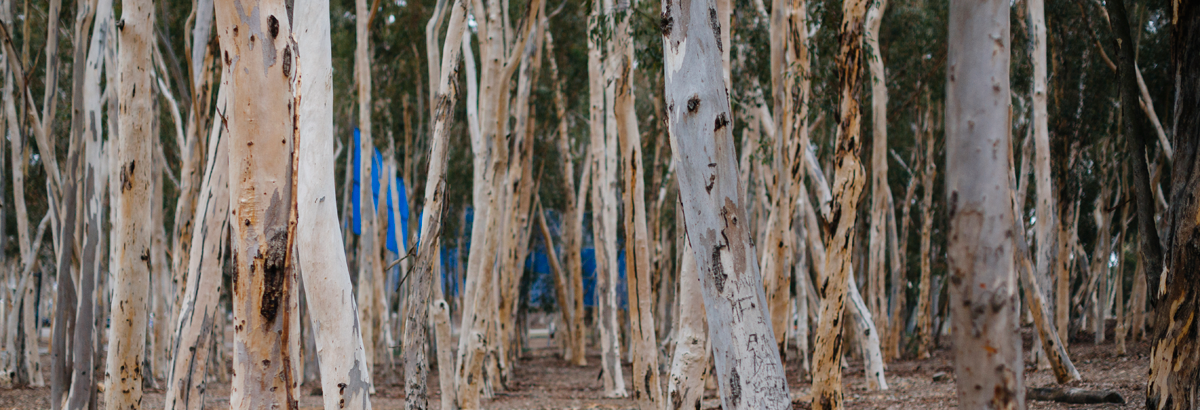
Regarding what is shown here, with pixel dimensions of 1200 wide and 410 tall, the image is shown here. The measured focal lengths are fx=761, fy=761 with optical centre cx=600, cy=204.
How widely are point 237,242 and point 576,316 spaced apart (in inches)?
Answer: 493

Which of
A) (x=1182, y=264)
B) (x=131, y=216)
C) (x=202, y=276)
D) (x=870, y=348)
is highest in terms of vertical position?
(x=131, y=216)

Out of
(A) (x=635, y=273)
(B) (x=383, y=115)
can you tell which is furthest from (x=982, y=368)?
(B) (x=383, y=115)

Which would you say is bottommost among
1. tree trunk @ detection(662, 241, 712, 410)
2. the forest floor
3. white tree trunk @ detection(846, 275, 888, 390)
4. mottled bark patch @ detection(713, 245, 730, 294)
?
the forest floor

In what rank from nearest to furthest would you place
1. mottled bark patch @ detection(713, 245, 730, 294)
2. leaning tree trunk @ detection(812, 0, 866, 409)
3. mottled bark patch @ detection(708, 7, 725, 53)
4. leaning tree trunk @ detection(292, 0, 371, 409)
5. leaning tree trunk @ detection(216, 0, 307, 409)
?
leaning tree trunk @ detection(216, 0, 307, 409) → mottled bark patch @ detection(713, 245, 730, 294) → mottled bark patch @ detection(708, 7, 725, 53) → leaning tree trunk @ detection(292, 0, 371, 409) → leaning tree trunk @ detection(812, 0, 866, 409)

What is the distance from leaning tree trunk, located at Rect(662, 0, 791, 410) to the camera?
9.32 feet

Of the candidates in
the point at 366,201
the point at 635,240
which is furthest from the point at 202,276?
the point at 366,201

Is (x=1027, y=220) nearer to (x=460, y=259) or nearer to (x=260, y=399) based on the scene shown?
(x=460, y=259)

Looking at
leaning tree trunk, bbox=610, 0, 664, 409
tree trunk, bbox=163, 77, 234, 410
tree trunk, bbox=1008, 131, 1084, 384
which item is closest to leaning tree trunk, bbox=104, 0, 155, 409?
tree trunk, bbox=163, 77, 234, 410

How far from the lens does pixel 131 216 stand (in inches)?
177

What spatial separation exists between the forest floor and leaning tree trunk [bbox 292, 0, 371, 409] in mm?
4735

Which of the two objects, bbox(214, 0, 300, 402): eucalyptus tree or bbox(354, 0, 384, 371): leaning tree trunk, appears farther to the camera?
bbox(354, 0, 384, 371): leaning tree trunk

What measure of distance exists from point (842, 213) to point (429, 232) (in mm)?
2754

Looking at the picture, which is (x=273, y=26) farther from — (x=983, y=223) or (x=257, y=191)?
(x=983, y=223)

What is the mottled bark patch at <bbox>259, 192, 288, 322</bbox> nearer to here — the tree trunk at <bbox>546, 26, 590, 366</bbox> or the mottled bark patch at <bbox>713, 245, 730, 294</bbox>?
the mottled bark patch at <bbox>713, 245, 730, 294</bbox>
